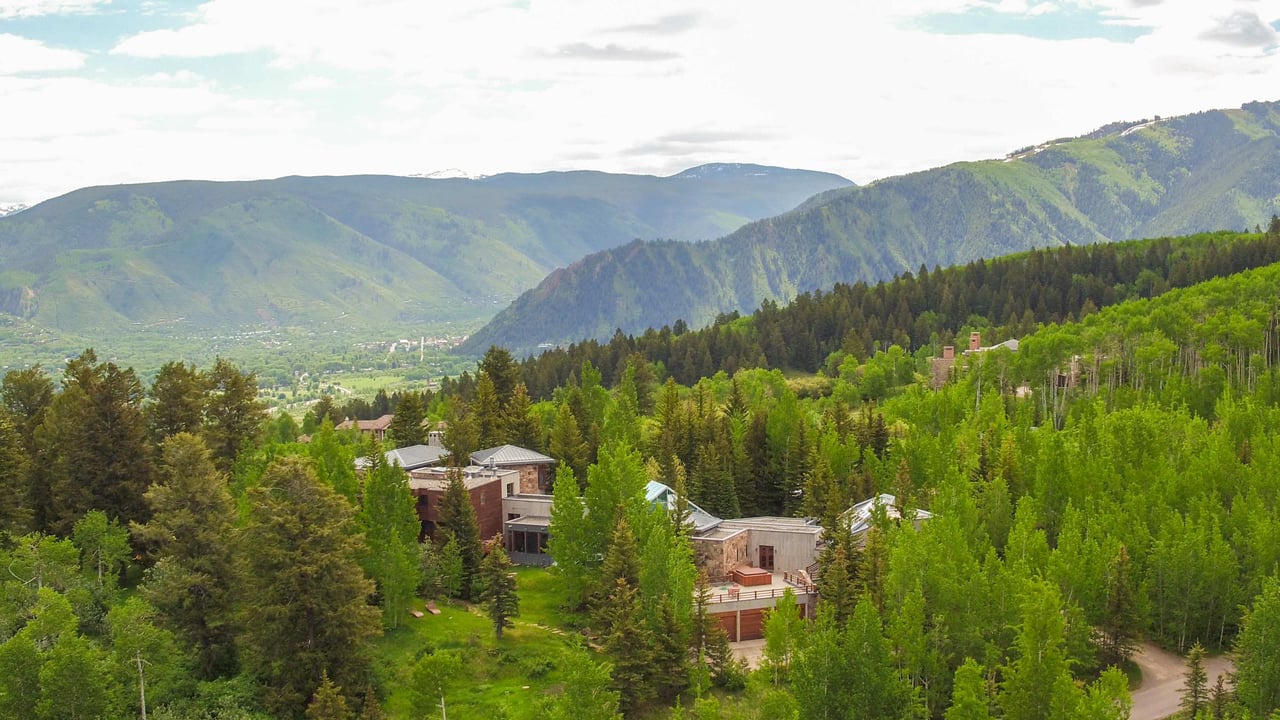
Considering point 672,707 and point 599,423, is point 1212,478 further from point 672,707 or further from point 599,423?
point 599,423

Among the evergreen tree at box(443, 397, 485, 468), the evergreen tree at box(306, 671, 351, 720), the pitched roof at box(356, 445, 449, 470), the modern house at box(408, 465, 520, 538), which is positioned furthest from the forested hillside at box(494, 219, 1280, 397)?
the evergreen tree at box(306, 671, 351, 720)

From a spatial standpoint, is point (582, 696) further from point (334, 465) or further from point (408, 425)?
point (408, 425)

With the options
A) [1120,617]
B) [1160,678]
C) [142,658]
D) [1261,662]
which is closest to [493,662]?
[142,658]

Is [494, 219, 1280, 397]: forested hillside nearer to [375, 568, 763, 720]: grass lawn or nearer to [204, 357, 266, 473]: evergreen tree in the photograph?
[204, 357, 266, 473]: evergreen tree

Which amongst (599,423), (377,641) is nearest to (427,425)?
(599,423)

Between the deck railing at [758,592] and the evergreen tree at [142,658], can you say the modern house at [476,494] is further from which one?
the evergreen tree at [142,658]

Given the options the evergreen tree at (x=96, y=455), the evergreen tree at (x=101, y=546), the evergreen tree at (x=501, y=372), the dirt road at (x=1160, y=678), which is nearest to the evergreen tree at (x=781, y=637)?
the dirt road at (x=1160, y=678)
